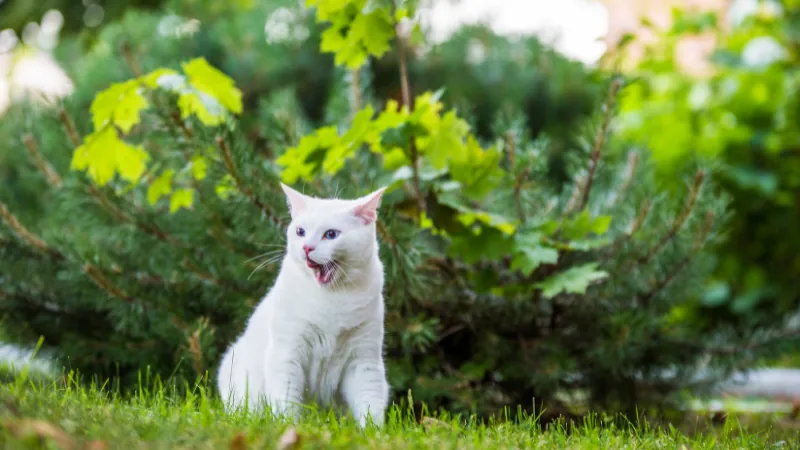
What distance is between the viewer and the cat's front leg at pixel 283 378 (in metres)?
1.48

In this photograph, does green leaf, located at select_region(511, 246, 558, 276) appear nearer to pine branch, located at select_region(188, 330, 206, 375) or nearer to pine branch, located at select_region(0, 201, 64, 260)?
pine branch, located at select_region(188, 330, 206, 375)

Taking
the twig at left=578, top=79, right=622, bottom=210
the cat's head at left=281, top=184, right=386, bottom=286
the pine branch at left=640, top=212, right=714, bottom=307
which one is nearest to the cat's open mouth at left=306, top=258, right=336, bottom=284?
the cat's head at left=281, top=184, right=386, bottom=286

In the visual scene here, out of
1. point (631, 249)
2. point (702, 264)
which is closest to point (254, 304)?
point (631, 249)

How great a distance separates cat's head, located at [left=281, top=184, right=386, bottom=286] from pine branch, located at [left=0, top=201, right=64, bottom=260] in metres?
0.88

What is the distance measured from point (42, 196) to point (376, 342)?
1.90 m

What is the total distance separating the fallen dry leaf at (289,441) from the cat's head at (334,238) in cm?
46

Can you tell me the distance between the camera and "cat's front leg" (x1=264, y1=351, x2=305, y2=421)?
1481 mm

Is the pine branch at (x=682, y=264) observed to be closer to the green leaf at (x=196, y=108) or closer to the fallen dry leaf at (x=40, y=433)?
the green leaf at (x=196, y=108)

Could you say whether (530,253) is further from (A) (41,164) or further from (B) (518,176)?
(A) (41,164)

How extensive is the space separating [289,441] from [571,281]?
3.03ft

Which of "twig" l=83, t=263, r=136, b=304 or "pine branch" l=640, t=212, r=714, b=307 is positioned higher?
"pine branch" l=640, t=212, r=714, b=307

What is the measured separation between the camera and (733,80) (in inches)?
158

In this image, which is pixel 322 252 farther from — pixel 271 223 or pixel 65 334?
pixel 65 334

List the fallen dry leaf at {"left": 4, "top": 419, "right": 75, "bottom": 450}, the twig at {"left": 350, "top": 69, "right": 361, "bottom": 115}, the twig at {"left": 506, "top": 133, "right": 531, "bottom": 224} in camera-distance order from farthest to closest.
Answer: the twig at {"left": 350, "top": 69, "right": 361, "bottom": 115} → the twig at {"left": 506, "top": 133, "right": 531, "bottom": 224} → the fallen dry leaf at {"left": 4, "top": 419, "right": 75, "bottom": 450}
